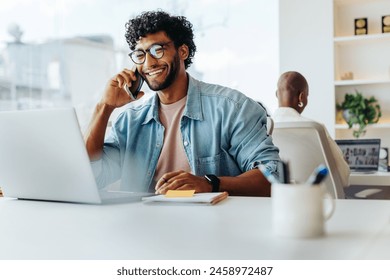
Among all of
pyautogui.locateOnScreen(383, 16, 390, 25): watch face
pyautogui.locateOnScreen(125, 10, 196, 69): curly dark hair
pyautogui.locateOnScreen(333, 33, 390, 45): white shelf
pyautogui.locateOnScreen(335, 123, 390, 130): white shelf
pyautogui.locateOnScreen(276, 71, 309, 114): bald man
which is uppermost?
pyautogui.locateOnScreen(383, 16, 390, 25): watch face

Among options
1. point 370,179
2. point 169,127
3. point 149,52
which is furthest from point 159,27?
point 370,179

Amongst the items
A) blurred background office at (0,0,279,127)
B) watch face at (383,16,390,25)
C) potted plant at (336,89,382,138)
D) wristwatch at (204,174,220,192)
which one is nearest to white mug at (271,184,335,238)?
wristwatch at (204,174,220,192)

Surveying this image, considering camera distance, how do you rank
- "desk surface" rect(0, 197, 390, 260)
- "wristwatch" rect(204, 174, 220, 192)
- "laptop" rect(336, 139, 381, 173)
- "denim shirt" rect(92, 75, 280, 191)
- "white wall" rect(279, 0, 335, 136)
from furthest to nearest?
"white wall" rect(279, 0, 335, 136) → "laptop" rect(336, 139, 381, 173) → "denim shirt" rect(92, 75, 280, 191) → "wristwatch" rect(204, 174, 220, 192) → "desk surface" rect(0, 197, 390, 260)

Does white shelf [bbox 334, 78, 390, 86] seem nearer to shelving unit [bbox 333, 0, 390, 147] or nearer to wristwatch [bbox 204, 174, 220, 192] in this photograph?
shelving unit [bbox 333, 0, 390, 147]

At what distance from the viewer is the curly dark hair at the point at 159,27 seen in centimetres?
188

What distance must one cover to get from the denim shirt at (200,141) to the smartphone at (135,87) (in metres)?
0.07

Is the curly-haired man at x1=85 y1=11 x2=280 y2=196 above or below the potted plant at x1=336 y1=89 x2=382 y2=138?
above

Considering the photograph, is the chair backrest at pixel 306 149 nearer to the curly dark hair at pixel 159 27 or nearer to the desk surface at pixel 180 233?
the curly dark hair at pixel 159 27

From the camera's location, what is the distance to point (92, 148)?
1.75 metres

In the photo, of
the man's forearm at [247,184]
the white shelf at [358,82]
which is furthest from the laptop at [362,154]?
the white shelf at [358,82]

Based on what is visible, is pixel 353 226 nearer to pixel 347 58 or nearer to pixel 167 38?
pixel 167 38

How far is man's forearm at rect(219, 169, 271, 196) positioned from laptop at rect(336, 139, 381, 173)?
1.36 m

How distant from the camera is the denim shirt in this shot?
5.70 feet

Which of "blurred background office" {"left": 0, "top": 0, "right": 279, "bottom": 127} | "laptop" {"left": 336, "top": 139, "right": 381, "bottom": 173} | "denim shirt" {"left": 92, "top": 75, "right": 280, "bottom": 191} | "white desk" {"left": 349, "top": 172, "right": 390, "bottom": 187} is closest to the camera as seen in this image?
"denim shirt" {"left": 92, "top": 75, "right": 280, "bottom": 191}
